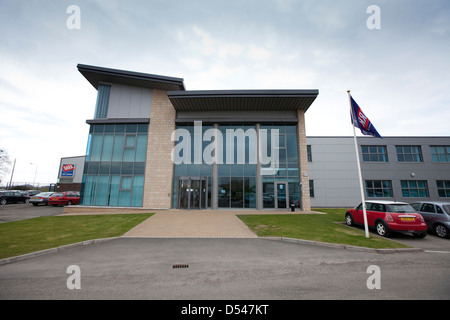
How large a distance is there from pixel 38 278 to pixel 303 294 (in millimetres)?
6091

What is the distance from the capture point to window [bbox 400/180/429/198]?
2350 cm

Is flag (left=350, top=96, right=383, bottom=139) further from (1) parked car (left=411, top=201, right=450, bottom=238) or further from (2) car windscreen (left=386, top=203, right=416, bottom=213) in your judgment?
(1) parked car (left=411, top=201, right=450, bottom=238)

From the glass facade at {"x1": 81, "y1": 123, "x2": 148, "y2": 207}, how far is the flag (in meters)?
17.3

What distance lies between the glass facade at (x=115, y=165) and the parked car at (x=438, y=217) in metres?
20.4

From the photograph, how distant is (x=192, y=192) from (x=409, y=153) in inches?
1093

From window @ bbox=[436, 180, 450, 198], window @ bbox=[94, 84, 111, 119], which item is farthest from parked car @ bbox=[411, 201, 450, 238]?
window @ bbox=[94, 84, 111, 119]

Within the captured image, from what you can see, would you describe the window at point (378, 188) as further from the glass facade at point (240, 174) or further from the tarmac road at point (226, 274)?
the tarmac road at point (226, 274)

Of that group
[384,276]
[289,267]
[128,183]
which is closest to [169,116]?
[128,183]

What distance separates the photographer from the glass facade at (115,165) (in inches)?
721

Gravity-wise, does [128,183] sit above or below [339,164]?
below

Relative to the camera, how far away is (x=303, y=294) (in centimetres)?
378

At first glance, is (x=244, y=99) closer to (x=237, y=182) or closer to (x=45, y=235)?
(x=237, y=182)

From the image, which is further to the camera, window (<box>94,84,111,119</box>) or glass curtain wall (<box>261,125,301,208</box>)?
window (<box>94,84,111,119</box>)

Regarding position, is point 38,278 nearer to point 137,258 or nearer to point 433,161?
point 137,258
